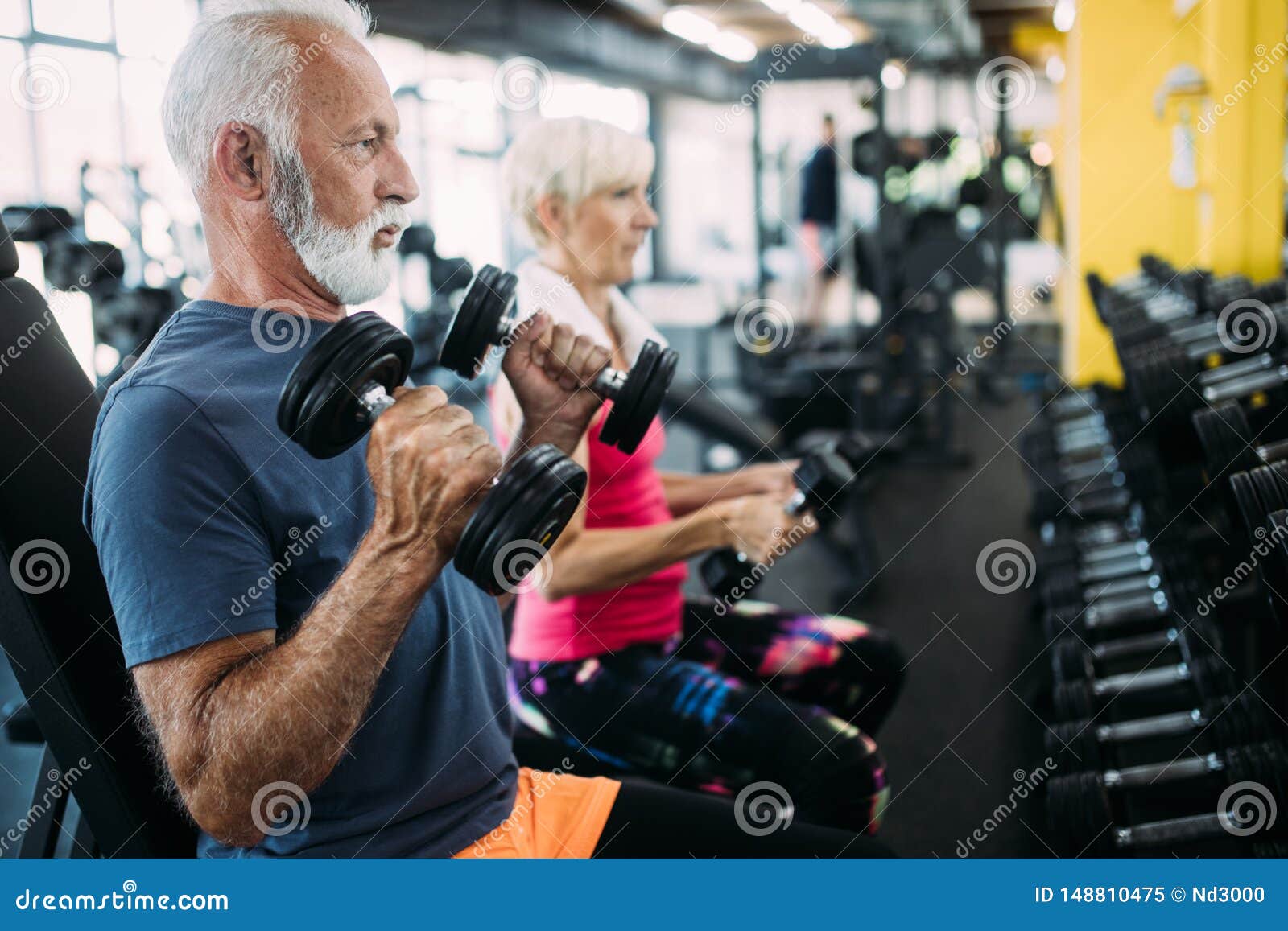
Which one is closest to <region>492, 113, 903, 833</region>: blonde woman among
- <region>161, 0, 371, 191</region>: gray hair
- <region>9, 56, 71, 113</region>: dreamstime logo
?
<region>161, 0, 371, 191</region>: gray hair

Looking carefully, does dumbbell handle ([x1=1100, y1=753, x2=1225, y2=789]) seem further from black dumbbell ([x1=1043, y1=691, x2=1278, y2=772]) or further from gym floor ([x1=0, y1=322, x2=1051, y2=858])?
gym floor ([x1=0, y1=322, x2=1051, y2=858])

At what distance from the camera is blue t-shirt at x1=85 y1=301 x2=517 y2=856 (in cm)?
97

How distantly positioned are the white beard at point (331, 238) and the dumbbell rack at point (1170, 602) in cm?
104

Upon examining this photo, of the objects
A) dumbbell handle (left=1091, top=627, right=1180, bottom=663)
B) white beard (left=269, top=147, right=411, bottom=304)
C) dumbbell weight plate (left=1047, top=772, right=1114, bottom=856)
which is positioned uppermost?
white beard (left=269, top=147, right=411, bottom=304)

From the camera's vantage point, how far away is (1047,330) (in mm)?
10164

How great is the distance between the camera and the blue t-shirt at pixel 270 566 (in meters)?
0.97

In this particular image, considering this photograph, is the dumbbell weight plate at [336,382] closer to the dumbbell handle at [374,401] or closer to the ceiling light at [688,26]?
the dumbbell handle at [374,401]

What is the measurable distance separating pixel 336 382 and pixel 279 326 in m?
0.30

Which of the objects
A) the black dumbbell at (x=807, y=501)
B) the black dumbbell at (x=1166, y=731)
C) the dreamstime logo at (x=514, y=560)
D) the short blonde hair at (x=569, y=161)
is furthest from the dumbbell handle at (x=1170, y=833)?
the short blonde hair at (x=569, y=161)

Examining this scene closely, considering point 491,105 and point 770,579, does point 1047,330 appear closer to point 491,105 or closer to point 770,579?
point 491,105

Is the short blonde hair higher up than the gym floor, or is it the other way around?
the short blonde hair

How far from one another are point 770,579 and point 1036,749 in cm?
158

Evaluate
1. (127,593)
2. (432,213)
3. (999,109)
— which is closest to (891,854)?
(127,593)

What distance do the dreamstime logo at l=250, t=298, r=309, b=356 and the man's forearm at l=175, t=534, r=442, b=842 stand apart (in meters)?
0.29
